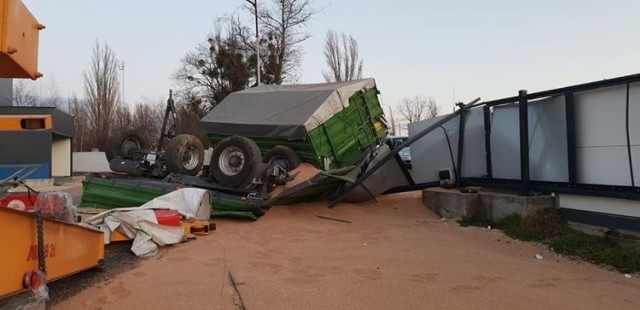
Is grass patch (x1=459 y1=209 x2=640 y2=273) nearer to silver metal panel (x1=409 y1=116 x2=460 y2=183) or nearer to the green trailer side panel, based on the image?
silver metal panel (x1=409 y1=116 x2=460 y2=183)

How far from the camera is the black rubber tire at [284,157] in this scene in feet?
34.6

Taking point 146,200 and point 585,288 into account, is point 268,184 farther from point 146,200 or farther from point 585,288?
point 585,288

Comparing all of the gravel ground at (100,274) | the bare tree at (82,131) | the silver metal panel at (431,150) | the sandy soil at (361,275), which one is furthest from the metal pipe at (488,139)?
the bare tree at (82,131)

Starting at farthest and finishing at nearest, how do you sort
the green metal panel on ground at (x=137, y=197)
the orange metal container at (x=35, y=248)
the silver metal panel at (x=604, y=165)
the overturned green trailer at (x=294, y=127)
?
1. the overturned green trailer at (x=294, y=127)
2. the green metal panel on ground at (x=137, y=197)
3. the silver metal panel at (x=604, y=165)
4. the orange metal container at (x=35, y=248)

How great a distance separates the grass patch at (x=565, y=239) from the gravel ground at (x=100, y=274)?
5643mm

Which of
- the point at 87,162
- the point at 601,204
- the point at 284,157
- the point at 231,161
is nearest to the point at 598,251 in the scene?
the point at 601,204

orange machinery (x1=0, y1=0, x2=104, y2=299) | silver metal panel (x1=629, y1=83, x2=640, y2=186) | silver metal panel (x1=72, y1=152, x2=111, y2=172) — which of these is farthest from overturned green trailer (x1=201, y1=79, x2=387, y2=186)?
silver metal panel (x1=72, y1=152, x2=111, y2=172)

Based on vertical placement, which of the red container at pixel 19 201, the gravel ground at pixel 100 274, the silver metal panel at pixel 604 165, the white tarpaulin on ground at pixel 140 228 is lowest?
the gravel ground at pixel 100 274

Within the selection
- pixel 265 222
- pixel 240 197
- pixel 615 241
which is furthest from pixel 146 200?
pixel 615 241

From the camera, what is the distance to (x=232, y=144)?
9844 mm

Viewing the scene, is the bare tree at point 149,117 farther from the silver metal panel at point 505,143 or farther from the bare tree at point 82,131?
the silver metal panel at point 505,143

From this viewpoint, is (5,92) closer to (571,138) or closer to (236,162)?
(236,162)

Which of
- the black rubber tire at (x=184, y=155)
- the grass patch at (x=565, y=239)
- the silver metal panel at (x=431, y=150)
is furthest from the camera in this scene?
the silver metal panel at (x=431, y=150)

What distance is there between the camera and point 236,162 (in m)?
9.94
